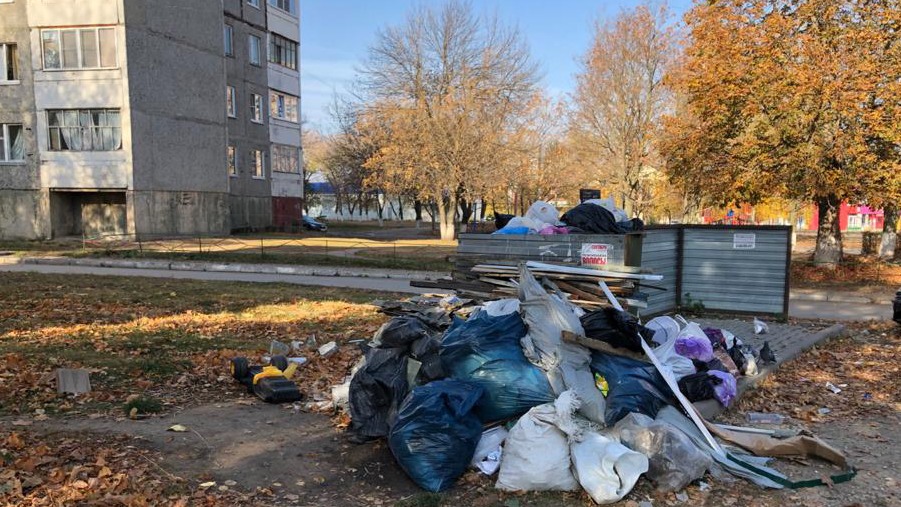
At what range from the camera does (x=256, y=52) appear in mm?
38875

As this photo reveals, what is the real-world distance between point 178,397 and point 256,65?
36444 millimetres

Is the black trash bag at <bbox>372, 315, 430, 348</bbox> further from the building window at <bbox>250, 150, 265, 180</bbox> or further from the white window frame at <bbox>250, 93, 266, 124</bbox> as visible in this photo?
the white window frame at <bbox>250, 93, 266, 124</bbox>

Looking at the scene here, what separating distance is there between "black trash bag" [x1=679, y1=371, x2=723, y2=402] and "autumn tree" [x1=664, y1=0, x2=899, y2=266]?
1280 cm

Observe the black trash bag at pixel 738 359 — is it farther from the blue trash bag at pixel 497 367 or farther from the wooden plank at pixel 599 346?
the blue trash bag at pixel 497 367

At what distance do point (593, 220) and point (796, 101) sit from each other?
10948 mm

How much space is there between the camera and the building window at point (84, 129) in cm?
2853

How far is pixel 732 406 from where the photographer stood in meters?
5.75

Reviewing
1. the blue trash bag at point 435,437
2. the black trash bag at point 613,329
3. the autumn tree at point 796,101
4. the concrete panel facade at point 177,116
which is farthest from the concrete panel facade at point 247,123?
the blue trash bag at point 435,437

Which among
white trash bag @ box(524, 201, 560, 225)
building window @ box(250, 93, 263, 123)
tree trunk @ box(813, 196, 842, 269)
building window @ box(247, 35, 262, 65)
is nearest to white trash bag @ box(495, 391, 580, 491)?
white trash bag @ box(524, 201, 560, 225)

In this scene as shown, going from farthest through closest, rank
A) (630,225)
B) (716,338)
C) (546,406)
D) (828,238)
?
1. (828,238)
2. (630,225)
3. (716,338)
4. (546,406)

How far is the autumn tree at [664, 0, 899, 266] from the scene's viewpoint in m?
15.8

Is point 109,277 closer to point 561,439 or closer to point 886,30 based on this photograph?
point 561,439

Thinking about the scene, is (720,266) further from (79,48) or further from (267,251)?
(79,48)

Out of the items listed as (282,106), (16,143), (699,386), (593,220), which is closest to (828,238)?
(593,220)
